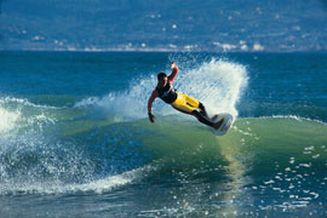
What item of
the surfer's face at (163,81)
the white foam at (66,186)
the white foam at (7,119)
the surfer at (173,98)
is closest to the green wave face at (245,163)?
the white foam at (66,186)

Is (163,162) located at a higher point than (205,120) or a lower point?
lower

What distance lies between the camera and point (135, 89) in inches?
1118

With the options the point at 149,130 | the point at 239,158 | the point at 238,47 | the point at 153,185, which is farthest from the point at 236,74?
the point at 238,47

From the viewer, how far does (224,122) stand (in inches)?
787

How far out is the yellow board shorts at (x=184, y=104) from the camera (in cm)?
1859

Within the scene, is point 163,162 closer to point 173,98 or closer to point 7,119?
point 173,98

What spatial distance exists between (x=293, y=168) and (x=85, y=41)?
17539 centimetres

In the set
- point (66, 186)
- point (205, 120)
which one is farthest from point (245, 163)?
point (66, 186)

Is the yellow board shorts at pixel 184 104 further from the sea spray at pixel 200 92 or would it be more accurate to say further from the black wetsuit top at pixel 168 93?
the sea spray at pixel 200 92

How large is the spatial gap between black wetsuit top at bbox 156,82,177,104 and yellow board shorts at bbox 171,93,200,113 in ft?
0.46

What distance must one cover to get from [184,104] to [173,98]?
36cm

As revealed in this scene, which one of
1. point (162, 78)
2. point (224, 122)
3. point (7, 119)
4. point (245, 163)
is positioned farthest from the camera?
point (7, 119)

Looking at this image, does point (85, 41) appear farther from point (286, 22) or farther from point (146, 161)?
point (146, 161)

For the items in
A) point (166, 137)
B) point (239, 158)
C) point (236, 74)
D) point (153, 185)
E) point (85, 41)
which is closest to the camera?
point (153, 185)
